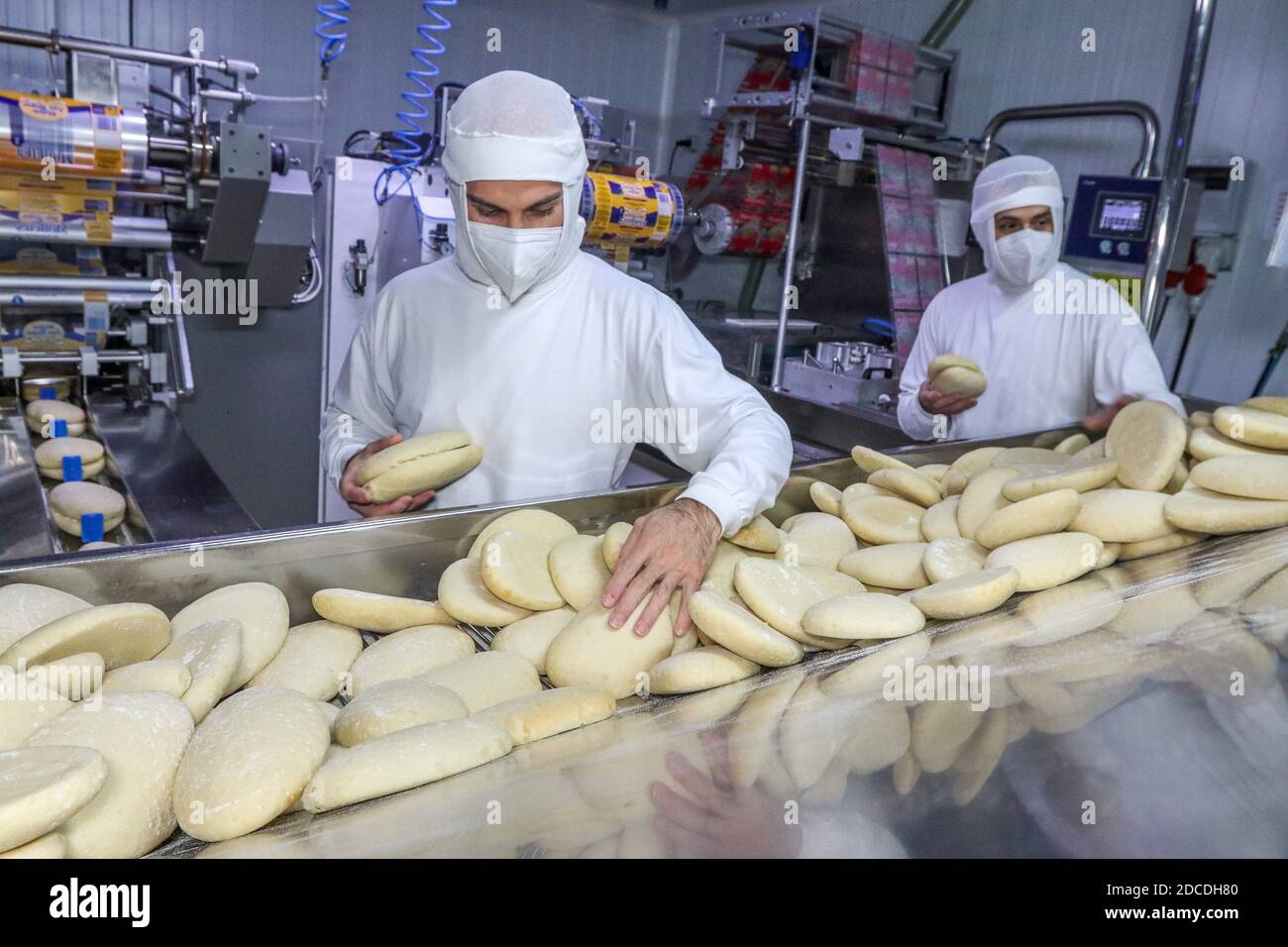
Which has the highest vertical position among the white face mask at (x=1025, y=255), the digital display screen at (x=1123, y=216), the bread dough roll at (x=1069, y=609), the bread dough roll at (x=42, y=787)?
the digital display screen at (x=1123, y=216)

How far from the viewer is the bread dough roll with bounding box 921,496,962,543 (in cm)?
139

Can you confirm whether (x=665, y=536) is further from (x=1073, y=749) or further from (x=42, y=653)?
(x=42, y=653)

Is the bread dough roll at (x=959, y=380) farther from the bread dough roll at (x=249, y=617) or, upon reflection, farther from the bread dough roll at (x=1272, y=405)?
the bread dough roll at (x=249, y=617)

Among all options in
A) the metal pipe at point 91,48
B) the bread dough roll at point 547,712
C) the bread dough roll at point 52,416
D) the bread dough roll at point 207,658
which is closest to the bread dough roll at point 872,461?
the bread dough roll at point 547,712

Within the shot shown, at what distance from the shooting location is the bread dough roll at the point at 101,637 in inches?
34.5

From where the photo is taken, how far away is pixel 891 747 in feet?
2.64

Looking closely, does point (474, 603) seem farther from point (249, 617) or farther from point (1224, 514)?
point (1224, 514)

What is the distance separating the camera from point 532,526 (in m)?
1.32

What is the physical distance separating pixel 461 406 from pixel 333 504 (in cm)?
182

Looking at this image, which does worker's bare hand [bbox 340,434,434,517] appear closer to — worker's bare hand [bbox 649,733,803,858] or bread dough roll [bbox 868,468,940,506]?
bread dough roll [bbox 868,468,940,506]

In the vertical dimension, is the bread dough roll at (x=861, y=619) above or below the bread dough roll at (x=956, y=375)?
below

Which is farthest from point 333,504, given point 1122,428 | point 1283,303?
point 1283,303

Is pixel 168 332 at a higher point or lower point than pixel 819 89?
lower

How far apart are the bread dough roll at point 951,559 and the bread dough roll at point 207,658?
0.84 meters
